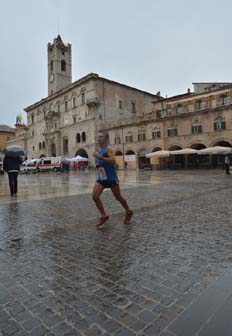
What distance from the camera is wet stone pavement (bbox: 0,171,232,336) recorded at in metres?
1.87

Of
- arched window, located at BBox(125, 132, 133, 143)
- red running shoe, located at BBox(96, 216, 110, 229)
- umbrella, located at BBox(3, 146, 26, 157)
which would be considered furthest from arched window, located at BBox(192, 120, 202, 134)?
red running shoe, located at BBox(96, 216, 110, 229)

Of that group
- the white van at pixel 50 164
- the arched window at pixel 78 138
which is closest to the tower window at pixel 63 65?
the arched window at pixel 78 138

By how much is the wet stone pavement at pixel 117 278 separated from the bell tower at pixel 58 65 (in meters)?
60.9

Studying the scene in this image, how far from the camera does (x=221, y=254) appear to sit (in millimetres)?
3184

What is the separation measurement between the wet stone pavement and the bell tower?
60906mm

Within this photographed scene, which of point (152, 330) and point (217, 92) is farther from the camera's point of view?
point (217, 92)

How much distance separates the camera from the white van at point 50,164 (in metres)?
38.5

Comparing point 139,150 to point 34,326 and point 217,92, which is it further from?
point 34,326

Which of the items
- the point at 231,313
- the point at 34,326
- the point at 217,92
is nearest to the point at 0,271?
the point at 34,326

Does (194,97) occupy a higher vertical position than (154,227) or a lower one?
higher

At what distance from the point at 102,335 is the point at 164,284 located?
938 mm

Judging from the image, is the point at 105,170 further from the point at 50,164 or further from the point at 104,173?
the point at 50,164

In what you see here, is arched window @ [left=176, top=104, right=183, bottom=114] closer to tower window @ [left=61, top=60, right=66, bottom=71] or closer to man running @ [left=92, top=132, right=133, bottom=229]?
man running @ [left=92, top=132, right=133, bottom=229]

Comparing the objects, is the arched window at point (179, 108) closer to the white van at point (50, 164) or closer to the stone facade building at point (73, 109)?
the stone facade building at point (73, 109)
